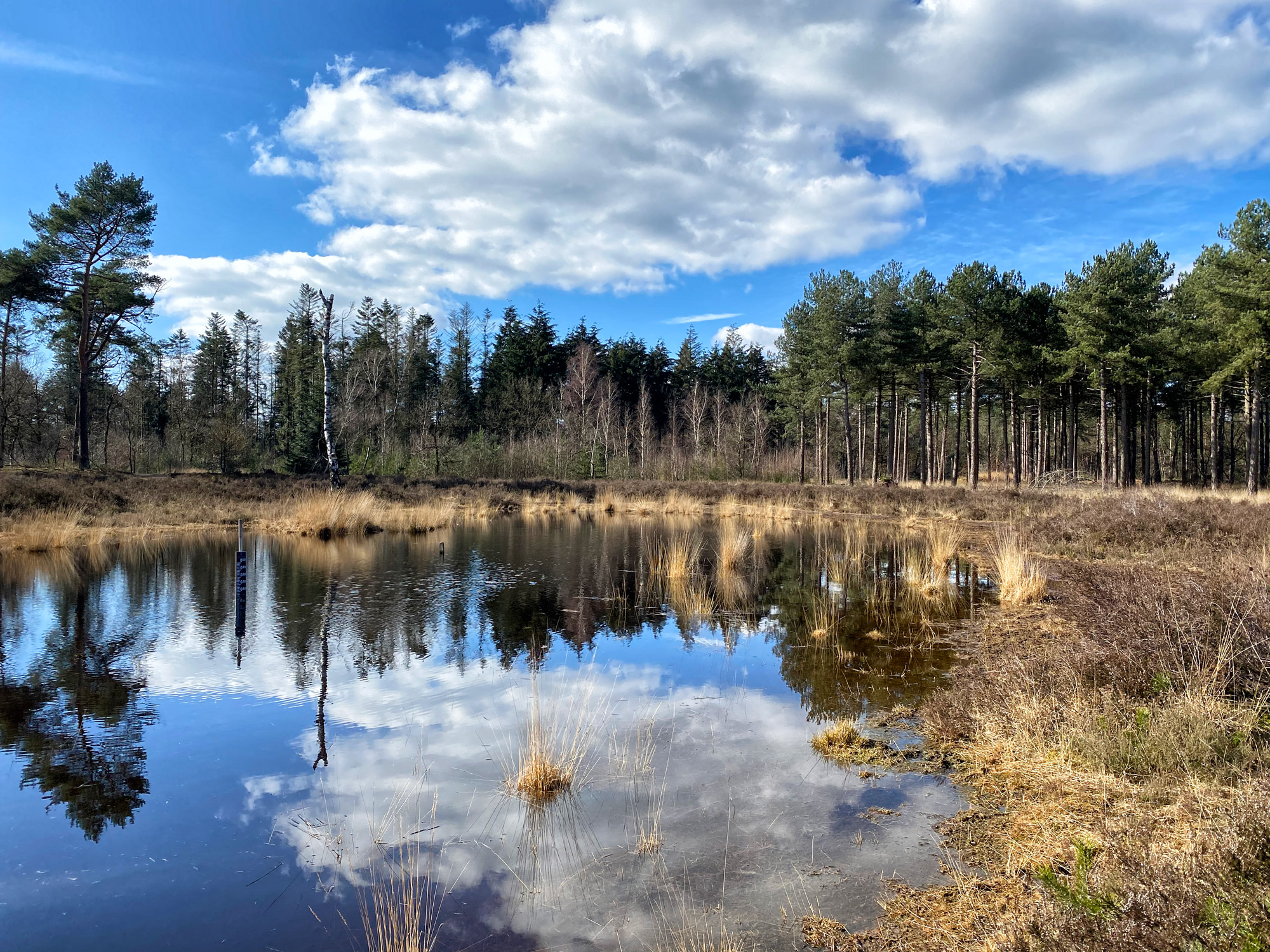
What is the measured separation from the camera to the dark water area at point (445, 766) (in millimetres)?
3307

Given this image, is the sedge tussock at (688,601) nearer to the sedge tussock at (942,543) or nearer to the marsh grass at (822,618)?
the marsh grass at (822,618)

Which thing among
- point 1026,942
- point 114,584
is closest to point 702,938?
point 1026,942

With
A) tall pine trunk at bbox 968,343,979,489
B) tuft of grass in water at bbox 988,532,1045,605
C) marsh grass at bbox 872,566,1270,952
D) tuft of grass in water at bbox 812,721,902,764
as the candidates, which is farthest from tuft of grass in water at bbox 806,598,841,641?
tall pine trunk at bbox 968,343,979,489

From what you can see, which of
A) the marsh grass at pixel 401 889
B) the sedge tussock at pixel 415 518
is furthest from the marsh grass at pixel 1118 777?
the sedge tussock at pixel 415 518

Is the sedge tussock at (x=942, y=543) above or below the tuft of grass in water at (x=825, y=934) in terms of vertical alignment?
above

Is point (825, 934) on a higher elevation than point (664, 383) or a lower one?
lower

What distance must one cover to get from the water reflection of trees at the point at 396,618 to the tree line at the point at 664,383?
10.2 metres

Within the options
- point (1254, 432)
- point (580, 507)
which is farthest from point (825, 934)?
point (1254, 432)

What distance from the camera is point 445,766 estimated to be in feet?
16.1

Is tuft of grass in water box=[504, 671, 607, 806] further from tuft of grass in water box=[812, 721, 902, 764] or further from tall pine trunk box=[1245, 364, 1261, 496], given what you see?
tall pine trunk box=[1245, 364, 1261, 496]

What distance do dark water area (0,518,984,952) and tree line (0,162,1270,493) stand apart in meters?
14.6

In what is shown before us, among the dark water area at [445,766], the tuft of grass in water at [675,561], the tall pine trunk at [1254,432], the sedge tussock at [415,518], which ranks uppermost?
the tall pine trunk at [1254,432]

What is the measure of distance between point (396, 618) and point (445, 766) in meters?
4.84

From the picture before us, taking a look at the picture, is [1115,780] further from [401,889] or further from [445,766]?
[445,766]
